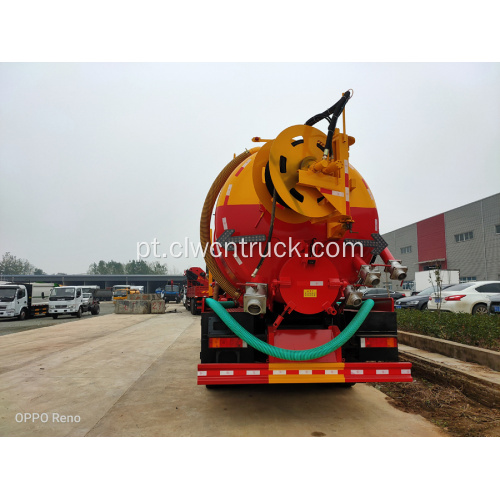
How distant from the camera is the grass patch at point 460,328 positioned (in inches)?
246

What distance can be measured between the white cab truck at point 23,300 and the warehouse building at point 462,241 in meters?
25.3

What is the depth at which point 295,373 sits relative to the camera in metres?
3.80

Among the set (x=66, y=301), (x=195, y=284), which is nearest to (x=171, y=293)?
(x=195, y=284)

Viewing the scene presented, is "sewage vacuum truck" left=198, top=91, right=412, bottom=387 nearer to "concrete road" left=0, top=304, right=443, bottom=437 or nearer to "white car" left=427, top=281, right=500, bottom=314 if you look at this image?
"concrete road" left=0, top=304, right=443, bottom=437

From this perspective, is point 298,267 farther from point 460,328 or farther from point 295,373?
point 460,328

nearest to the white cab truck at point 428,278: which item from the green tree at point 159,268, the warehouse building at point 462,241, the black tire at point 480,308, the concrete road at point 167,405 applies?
the warehouse building at point 462,241

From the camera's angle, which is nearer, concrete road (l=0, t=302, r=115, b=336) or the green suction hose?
the green suction hose

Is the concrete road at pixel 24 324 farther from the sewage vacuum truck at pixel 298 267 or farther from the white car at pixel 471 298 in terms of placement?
the white car at pixel 471 298

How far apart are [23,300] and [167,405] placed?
780 inches

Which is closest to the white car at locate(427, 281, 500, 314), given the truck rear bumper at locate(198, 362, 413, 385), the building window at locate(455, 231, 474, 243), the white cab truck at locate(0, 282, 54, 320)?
the truck rear bumper at locate(198, 362, 413, 385)

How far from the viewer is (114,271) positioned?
11812cm

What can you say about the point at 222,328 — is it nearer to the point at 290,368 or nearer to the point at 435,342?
the point at 290,368

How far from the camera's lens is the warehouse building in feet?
94.5

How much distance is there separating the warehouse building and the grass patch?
1906cm
